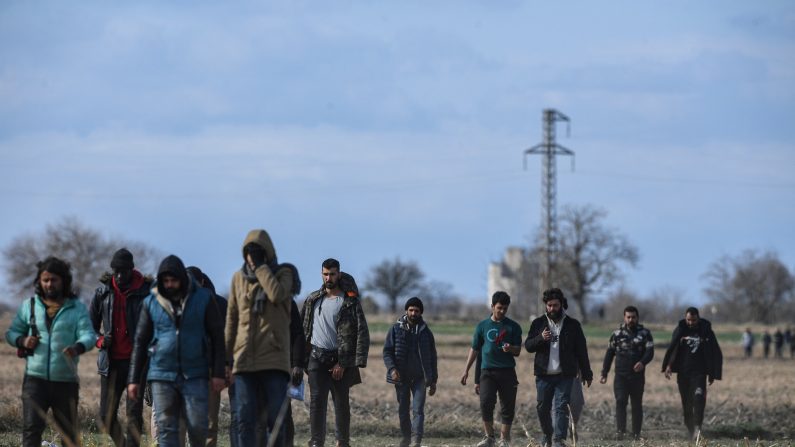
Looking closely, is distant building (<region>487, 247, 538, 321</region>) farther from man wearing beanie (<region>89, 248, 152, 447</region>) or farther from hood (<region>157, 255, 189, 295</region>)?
hood (<region>157, 255, 189, 295</region>)

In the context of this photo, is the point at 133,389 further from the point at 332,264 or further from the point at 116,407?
the point at 332,264

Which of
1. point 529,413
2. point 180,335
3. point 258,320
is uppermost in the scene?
point 258,320

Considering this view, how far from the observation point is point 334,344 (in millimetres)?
14992

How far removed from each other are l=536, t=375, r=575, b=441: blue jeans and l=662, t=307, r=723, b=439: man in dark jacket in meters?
4.25

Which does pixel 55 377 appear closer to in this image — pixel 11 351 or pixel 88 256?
pixel 11 351

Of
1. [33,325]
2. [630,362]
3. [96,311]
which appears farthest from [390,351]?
[33,325]

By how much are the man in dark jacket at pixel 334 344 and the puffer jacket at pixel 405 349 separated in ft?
5.08

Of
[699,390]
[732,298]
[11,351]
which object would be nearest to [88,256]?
[732,298]

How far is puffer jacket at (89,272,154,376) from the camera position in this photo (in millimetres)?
12703

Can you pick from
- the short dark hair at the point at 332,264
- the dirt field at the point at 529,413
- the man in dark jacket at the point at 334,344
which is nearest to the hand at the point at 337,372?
the man in dark jacket at the point at 334,344

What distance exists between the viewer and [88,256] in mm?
130875

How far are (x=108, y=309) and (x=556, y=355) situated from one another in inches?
221

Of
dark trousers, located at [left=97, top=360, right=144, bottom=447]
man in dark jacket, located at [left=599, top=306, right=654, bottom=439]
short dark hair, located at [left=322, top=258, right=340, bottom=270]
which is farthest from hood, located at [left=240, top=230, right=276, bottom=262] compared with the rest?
man in dark jacket, located at [left=599, top=306, right=654, bottom=439]

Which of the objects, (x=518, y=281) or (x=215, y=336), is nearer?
(x=215, y=336)
